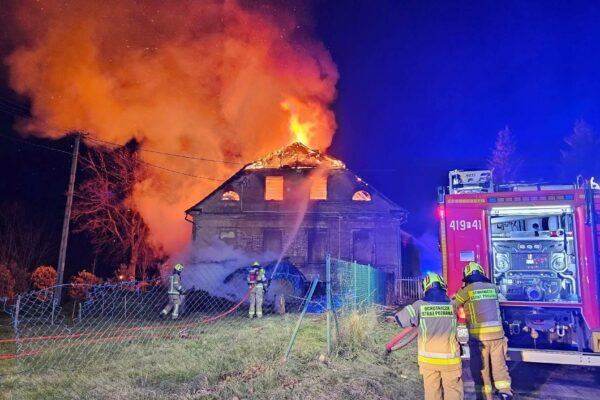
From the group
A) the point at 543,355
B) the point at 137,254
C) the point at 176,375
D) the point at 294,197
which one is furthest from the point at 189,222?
the point at 543,355

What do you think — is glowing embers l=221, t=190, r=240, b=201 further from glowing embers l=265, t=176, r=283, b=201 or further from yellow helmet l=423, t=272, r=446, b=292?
yellow helmet l=423, t=272, r=446, b=292

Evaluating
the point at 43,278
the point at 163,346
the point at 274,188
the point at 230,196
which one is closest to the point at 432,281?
the point at 163,346

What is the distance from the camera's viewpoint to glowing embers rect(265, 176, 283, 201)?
26.0 metres

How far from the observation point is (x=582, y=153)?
37.2 meters

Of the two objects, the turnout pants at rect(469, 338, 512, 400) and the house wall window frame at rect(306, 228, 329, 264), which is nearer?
the turnout pants at rect(469, 338, 512, 400)

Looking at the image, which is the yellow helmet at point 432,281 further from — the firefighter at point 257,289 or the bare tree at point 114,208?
the bare tree at point 114,208

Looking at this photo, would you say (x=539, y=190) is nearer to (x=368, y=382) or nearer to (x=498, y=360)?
(x=498, y=360)

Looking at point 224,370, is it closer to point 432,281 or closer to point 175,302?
point 432,281

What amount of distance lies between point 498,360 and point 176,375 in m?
4.22

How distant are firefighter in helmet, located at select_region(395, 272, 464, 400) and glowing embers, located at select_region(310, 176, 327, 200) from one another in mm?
20989

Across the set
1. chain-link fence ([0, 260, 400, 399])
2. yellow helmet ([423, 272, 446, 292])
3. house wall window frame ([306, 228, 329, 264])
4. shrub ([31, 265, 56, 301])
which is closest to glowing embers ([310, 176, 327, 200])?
house wall window frame ([306, 228, 329, 264])

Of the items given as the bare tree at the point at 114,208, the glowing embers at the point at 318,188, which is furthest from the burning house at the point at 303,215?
the bare tree at the point at 114,208

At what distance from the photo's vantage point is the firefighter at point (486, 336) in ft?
18.1

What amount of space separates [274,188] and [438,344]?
2184 centimetres
